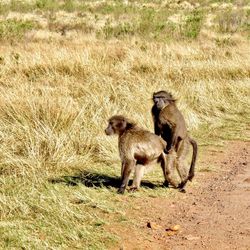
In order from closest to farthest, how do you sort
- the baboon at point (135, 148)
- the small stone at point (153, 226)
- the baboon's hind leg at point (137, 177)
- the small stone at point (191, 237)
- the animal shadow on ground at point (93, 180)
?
the small stone at point (191, 237) → the small stone at point (153, 226) → the baboon at point (135, 148) → the baboon's hind leg at point (137, 177) → the animal shadow on ground at point (93, 180)

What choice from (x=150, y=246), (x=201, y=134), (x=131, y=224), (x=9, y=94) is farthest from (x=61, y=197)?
(x=201, y=134)

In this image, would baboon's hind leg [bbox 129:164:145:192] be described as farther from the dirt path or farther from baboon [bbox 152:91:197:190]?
baboon [bbox 152:91:197:190]

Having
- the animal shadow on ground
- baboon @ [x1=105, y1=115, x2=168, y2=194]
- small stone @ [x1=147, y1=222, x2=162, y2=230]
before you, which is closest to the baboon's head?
baboon @ [x1=105, y1=115, x2=168, y2=194]

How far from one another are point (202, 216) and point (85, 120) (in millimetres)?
2973

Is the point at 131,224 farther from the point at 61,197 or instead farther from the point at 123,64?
the point at 123,64

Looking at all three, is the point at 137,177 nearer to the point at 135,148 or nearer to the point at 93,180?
the point at 135,148

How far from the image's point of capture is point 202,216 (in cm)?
596

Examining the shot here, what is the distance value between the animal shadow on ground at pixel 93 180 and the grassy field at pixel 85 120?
0.5 inches

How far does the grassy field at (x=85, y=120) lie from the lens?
17.5 ft

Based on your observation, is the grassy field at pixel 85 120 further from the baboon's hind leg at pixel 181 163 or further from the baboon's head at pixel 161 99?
the baboon's head at pixel 161 99

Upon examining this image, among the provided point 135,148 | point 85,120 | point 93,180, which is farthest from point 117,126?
point 85,120

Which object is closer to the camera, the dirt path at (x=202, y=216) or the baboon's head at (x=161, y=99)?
the dirt path at (x=202, y=216)

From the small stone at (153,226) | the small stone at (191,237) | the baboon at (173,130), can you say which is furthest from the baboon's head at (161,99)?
the small stone at (191,237)

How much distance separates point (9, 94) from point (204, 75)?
6010mm
